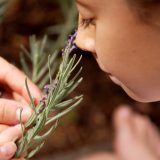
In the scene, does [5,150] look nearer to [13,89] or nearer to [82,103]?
[13,89]

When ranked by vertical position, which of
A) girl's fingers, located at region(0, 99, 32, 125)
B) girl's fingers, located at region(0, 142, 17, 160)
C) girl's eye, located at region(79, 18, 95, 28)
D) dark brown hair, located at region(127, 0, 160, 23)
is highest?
dark brown hair, located at region(127, 0, 160, 23)

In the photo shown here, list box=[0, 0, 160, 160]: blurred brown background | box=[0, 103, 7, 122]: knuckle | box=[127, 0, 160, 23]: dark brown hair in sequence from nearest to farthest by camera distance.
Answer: box=[127, 0, 160, 23]: dark brown hair
box=[0, 103, 7, 122]: knuckle
box=[0, 0, 160, 160]: blurred brown background

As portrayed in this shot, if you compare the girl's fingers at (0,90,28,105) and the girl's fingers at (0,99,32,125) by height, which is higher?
the girl's fingers at (0,99,32,125)

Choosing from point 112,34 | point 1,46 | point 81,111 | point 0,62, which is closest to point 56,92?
point 112,34

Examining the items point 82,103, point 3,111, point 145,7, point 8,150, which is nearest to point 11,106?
point 3,111

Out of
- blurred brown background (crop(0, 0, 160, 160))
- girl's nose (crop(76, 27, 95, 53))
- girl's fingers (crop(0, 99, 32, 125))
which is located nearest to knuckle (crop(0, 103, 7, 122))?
girl's fingers (crop(0, 99, 32, 125))

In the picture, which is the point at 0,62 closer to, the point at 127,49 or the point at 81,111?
the point at 127,49

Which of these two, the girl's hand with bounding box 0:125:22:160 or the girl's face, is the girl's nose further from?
the girl's hand with bounding box 0:125:22:160
